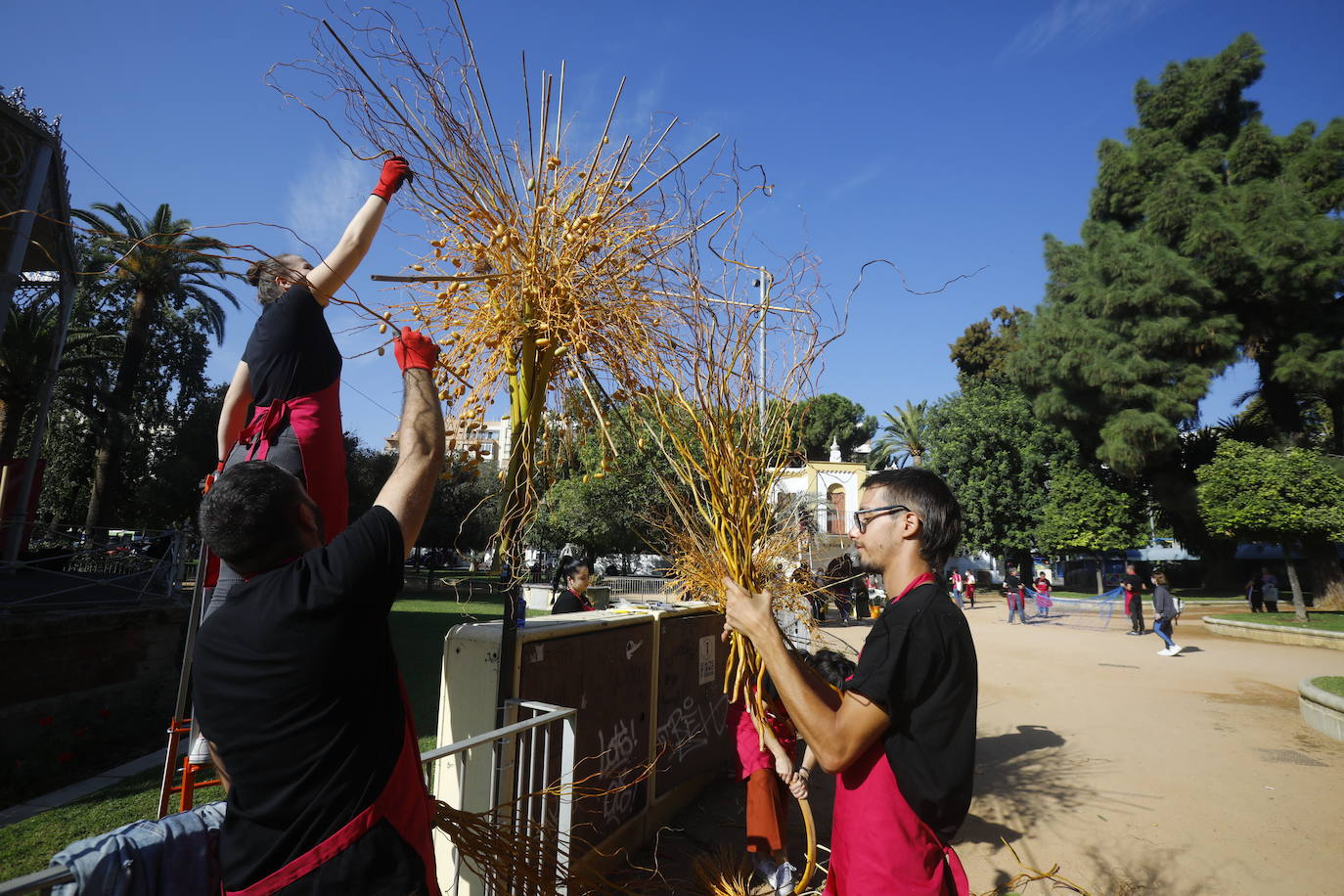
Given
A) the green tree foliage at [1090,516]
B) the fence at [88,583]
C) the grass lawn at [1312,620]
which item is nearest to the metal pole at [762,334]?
the fence at [88,583]

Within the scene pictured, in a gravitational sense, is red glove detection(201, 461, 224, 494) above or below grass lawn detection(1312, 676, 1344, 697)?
above

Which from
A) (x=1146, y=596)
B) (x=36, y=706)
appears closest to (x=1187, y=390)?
(x=1146, y=596)

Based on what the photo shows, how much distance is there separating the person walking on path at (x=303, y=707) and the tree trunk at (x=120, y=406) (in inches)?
833

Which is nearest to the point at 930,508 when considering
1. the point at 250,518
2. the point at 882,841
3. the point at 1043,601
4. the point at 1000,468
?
the point at 882,841

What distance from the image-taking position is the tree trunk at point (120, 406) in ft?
60.4

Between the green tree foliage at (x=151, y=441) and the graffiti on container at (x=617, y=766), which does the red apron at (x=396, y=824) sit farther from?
the green tree foliage at (x=151, y=441)

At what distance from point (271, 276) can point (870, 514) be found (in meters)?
2.04

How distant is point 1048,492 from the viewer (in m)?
31.9

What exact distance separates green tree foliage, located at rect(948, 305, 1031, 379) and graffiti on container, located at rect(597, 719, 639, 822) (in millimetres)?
38071

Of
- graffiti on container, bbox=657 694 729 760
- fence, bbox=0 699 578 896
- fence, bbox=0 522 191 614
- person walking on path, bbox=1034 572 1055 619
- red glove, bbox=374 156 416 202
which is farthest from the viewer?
person walking on path, bbox=1034 572 1055 619

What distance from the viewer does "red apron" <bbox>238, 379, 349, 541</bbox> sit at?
2.00 m

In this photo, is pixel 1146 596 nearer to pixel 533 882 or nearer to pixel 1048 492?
pixel 1048 492

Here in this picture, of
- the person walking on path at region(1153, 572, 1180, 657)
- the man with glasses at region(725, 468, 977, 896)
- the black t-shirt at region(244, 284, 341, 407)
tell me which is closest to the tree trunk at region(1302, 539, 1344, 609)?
the person walking on path at region(1153, 572, 1180, 657)

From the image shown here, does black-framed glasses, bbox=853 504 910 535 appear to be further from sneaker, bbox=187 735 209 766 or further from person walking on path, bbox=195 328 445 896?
sneaker, bbox=187 735 209 766
